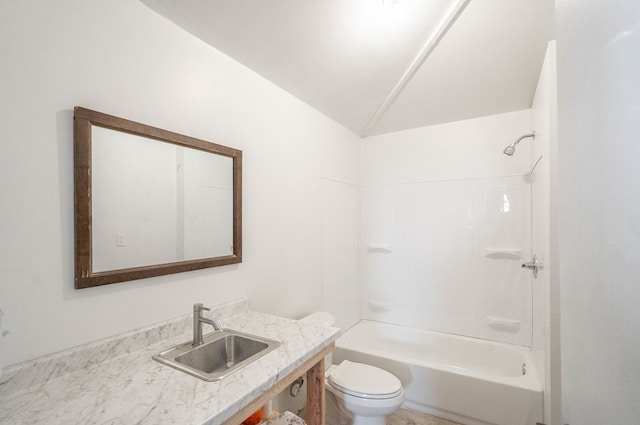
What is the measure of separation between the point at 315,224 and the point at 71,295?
162 centimetres

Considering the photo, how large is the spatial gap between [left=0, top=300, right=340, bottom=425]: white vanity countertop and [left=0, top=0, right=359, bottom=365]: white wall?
68 millimetres

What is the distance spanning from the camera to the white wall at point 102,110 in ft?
3.04

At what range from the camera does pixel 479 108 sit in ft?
8.24

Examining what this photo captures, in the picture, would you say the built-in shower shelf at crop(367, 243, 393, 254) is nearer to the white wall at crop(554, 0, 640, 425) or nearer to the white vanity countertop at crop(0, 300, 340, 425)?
the white vanity countertop at crop(0, 300, 340, 425)

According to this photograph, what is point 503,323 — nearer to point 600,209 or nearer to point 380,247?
point 380,247

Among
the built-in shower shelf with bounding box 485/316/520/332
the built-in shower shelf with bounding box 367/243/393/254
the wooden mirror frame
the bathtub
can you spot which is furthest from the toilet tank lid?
the built-in shower shelf with bounding box 485/316/520/332

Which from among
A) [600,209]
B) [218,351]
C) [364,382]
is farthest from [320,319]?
[600,209]

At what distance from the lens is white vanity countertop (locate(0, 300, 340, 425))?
79cm

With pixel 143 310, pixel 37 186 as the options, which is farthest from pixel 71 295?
pixel 37 186

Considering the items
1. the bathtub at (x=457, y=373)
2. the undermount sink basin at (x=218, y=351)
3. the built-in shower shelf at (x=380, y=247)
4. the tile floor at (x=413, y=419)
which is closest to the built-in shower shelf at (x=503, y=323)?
the bathtub at (x=457, y=373)

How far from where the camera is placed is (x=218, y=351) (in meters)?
1.37

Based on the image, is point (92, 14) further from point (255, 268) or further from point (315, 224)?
point (315, 224)

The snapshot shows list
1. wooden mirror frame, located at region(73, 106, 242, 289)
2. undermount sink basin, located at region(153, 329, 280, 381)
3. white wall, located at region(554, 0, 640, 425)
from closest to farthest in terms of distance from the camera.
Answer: white wall, located at region(554, 0, 640, 425)
wooden mirror frame, located at region(73, 106, 242, 289)
undermount sink basin, located at region(153, 329, 280, 381)

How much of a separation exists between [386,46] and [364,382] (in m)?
2.15
